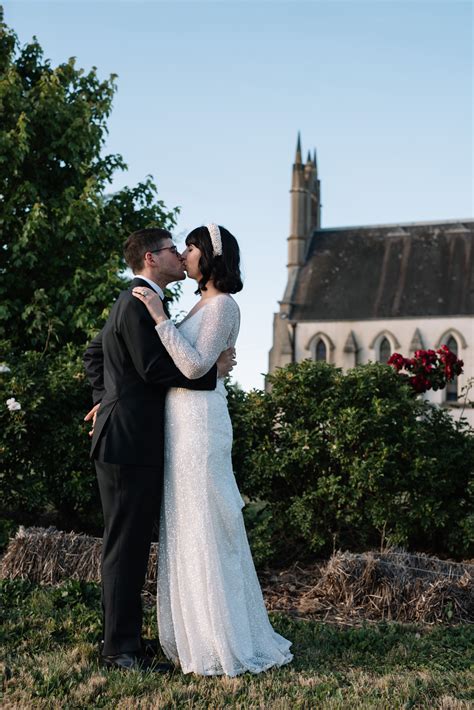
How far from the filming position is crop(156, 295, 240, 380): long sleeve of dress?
4793 millimetres

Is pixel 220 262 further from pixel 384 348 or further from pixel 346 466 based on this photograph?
pixel 384 348

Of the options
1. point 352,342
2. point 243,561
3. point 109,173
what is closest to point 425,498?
point 243,561

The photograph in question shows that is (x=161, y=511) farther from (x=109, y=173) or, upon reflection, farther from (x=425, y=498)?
(x=109, y=173)

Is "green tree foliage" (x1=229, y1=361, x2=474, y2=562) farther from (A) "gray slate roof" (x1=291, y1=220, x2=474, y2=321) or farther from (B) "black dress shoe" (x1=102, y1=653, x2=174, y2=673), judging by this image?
(A) "gray slate roof" (x1=291, y1=220, x2=474, y2=321)

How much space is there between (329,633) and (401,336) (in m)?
41.3

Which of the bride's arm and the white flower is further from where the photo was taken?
the white flower

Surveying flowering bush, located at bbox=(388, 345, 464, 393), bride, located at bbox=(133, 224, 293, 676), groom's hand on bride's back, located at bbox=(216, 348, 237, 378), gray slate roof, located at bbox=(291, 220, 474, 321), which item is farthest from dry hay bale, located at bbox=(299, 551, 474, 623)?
gray slate roof, located at bbox=(291, 220, 474, 321)

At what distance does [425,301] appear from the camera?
46688 mm

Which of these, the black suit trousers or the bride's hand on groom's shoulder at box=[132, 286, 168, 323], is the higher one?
the bride's hand on groom's shoulder at box=[132, 286, 168, 323]

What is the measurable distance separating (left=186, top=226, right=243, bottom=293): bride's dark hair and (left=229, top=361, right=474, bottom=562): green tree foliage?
4.26 meters

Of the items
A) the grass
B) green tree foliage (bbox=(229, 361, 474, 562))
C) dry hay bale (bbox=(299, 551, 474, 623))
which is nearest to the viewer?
the grass

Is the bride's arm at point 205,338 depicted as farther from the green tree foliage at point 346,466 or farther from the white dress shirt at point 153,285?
the green tree foliage at point 346,466

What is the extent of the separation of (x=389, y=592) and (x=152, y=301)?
347cm

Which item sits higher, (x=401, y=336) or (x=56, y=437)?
(x=401, y=336)
